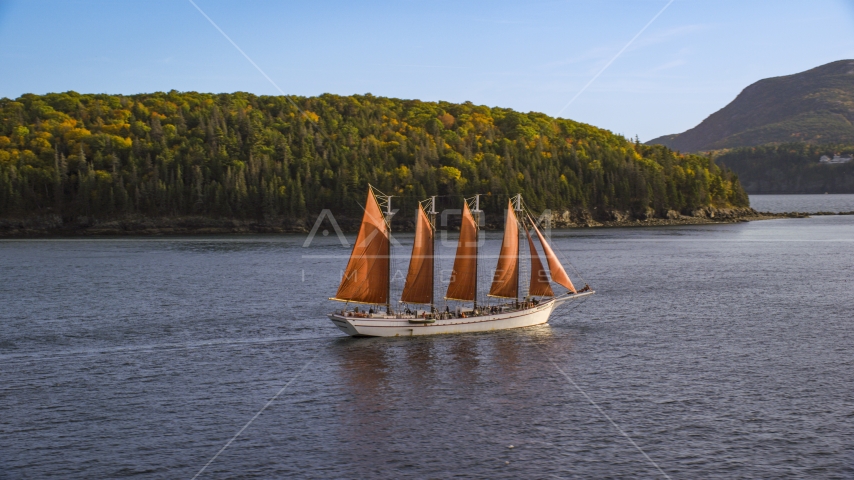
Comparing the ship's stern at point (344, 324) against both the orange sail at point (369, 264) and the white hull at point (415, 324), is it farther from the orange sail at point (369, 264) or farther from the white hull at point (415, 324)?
the orange sail at point (369, 264)

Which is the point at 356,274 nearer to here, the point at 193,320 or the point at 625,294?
the point at 193,320

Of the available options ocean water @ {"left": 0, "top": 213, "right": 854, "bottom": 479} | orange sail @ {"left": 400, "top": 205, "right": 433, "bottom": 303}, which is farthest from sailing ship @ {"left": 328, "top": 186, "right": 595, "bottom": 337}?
ocean water @ {"left": 0, "top": 213, "right": 854, "bottom": 479}

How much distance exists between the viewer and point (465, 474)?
4066 centimetres

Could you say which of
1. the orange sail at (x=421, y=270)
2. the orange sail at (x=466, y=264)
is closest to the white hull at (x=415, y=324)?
the orange sail at (x=421, y=270)

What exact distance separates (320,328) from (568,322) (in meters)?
25.4

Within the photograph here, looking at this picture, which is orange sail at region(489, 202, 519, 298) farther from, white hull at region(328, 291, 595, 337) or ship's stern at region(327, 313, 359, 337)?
ship's stern at region(327, 313, 359, 337)

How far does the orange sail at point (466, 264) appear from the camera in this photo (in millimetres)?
75062

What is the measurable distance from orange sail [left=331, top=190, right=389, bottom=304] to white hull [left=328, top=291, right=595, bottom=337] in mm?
2887

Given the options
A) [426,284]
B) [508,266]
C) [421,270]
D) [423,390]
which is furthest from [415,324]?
[423,390]

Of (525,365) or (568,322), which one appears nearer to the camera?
(525,365)

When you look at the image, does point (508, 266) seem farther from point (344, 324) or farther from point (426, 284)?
point (344, 324)

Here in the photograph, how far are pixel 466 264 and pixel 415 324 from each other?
28.8ft

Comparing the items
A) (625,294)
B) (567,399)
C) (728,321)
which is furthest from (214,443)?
(625,294)

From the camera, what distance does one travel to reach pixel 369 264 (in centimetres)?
7125
